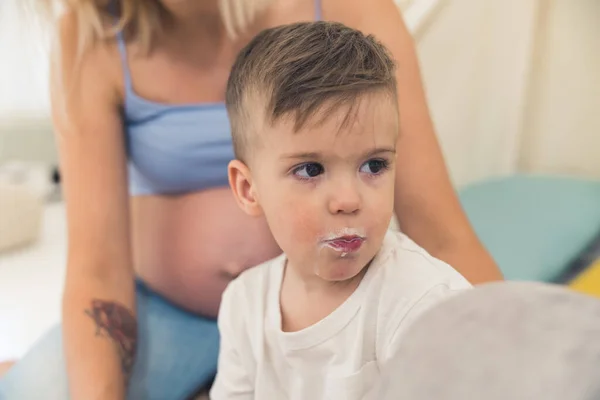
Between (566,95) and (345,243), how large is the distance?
408 mm

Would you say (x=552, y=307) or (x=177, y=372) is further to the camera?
(x=177, y=372)

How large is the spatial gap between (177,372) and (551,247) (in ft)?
1.06

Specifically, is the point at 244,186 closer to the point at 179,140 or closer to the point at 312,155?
the point at 312,155

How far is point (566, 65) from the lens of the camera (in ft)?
2.07

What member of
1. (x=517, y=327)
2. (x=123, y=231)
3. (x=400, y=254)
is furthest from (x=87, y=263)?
(x=517, y=327)

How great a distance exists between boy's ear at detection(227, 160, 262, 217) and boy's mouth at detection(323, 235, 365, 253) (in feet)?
0.21

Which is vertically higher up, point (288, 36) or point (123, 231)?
point (288, 36)

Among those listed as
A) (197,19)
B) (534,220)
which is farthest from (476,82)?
(197,19)

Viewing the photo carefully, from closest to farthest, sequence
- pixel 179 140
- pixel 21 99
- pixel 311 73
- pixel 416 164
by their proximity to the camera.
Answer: pixel 311 73 → pixel 416 164 → pixel 179 140 → pixel 21 99

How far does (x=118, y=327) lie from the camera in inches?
21.3

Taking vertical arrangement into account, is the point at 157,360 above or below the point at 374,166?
below

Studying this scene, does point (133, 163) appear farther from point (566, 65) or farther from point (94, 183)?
point (566, 65)

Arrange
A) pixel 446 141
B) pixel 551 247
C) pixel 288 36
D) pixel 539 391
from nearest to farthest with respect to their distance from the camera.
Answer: pixel 539 391, pixel 288 36, pixel 551 247, pixel 446 141

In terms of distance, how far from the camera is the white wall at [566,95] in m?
0.61
